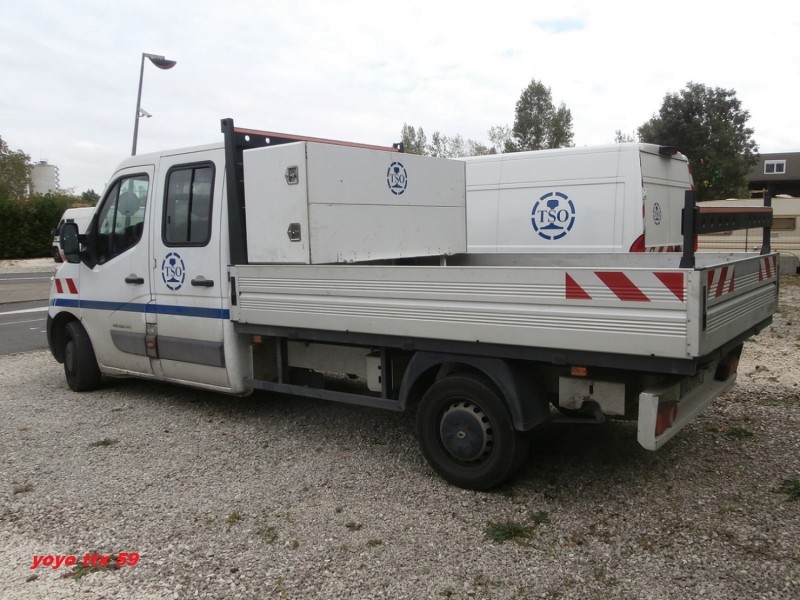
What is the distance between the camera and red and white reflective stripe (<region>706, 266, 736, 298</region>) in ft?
11.0

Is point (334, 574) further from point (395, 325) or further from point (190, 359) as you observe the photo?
point (190, 359)

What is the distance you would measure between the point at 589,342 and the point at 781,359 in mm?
5272

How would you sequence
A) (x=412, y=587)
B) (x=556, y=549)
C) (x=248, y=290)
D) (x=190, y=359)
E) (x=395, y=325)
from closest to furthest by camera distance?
1. (x=412, y=587)
2. (x=556, y=549)
3. (x=395, y=325)
4. (x=248, y=290)
5. (x=190, y=359)

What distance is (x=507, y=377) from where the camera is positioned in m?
3.90

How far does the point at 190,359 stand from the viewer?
5.73 metres

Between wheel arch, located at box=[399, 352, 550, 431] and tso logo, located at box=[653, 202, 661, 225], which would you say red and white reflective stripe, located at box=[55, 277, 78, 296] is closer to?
wheel arch, located at box=[399, 352, 550, 431]

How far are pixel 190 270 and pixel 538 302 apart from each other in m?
3.18

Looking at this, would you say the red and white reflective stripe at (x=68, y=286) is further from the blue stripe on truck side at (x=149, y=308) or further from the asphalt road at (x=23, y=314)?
the asphalt road at (x=23, y=314)

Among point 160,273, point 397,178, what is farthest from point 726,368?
point 160,273

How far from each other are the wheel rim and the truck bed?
19.4 inches

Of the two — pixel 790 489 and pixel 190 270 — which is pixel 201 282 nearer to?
pixel 190 270

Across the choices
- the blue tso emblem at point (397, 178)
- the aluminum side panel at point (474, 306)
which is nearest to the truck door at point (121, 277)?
the aluminum side panel at point (474, 306)

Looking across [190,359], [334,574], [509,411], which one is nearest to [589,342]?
[509,411]

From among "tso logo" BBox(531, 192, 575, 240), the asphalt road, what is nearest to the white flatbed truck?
"tso logo" BBox(531, 192, 575, 240)
